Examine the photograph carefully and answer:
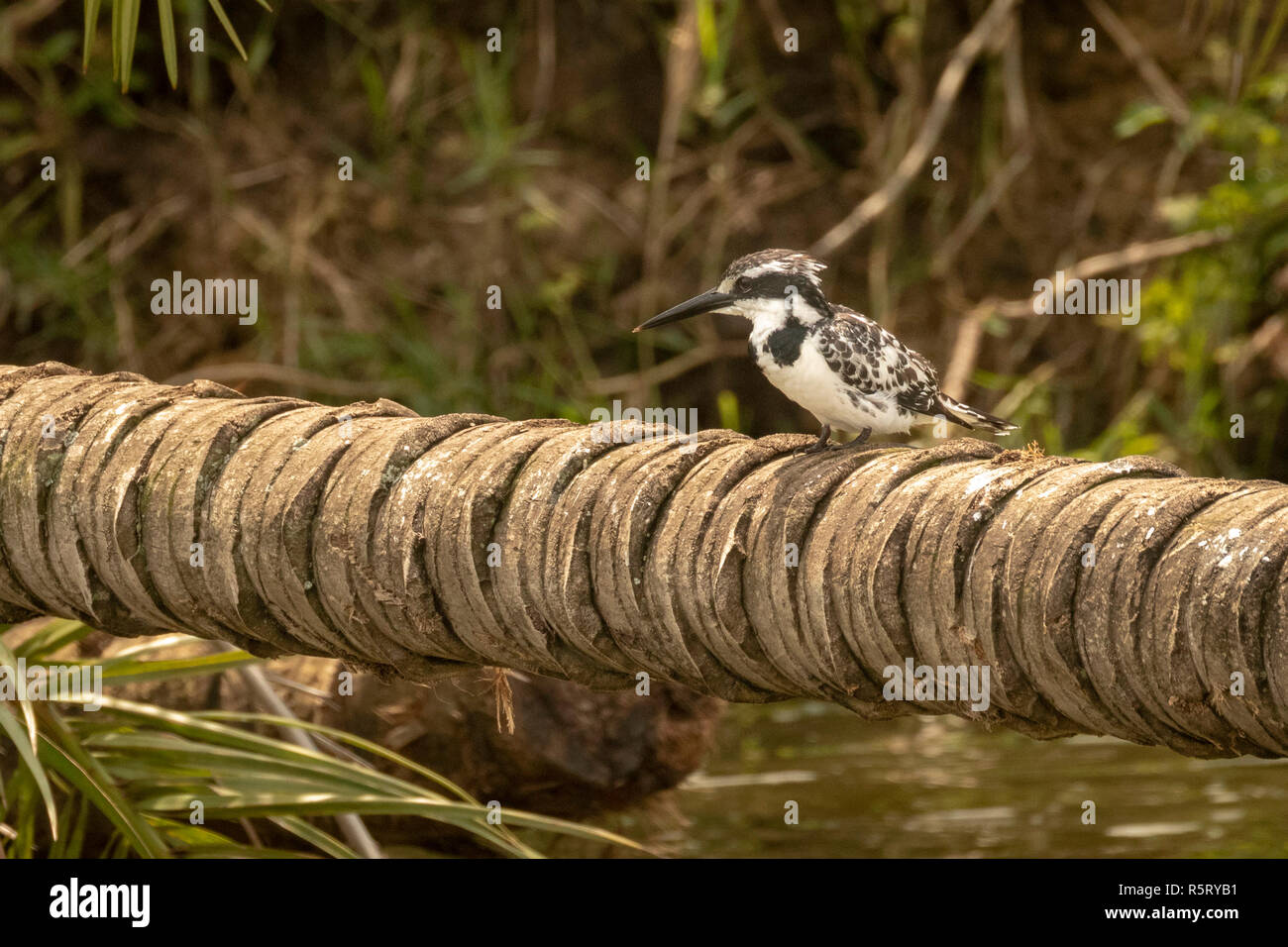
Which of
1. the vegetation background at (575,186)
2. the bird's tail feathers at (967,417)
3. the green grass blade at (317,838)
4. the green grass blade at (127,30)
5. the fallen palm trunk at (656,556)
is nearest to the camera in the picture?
the fallen palm trunk at (656,556)

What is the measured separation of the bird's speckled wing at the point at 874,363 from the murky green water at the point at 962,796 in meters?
1.16

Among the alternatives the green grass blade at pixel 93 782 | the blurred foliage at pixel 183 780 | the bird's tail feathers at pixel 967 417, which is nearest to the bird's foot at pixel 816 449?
the bird's tail feathers at pixel 967 417

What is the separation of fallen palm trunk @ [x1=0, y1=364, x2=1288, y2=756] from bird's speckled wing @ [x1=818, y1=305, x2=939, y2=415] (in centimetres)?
47

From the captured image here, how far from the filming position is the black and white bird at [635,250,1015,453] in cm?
256

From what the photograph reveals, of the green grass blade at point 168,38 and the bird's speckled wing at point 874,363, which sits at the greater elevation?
the green grass blade at point 168,38

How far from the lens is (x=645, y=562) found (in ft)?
6.29

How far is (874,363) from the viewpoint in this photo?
260cm

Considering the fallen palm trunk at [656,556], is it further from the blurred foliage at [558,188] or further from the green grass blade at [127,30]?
the blurred foliage at [558,188]

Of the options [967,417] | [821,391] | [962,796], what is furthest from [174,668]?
[962,796]

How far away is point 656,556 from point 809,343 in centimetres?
76

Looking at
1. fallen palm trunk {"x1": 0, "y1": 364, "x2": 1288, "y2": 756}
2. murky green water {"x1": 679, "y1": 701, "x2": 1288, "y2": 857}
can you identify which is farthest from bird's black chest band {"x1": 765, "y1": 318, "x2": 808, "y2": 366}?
murky green water {"x1": 679, "y1": 701, "x2": 1288, "y2": 857}

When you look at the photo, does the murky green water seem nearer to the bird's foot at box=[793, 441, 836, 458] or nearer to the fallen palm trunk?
the bird's foot at box=[793, 441, 836, 458]

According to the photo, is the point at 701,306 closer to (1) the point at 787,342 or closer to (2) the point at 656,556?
(1) the point at 787,342

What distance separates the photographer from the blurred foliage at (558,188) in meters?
7.43
